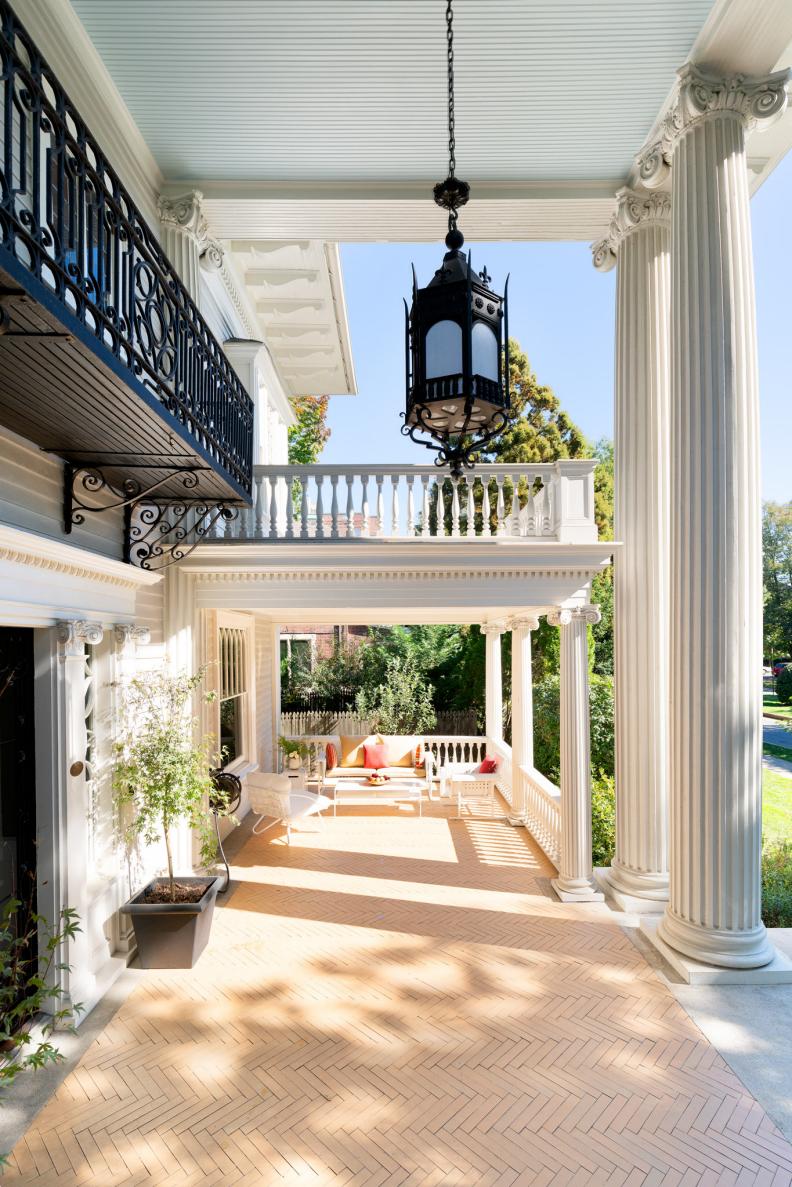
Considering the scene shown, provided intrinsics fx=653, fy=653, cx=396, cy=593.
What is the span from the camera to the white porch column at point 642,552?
6.96 meters

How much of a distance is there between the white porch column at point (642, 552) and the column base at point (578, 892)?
22 cm

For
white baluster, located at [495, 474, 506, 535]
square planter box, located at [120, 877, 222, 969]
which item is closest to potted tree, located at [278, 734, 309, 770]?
square planter box, located at [120, 877, 222, 969]

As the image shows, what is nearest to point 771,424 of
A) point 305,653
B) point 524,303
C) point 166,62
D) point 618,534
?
point 524,303

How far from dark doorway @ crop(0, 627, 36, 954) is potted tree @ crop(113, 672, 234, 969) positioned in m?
0.85

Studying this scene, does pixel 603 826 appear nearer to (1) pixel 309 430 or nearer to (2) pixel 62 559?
(2) pixel 62 559

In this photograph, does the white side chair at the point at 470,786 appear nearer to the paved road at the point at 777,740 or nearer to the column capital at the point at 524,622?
the column capital at the point at 524,622

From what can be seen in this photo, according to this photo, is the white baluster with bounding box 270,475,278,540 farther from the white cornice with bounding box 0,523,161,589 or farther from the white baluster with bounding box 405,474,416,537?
the white cornice with bounding box 0,523,161,589

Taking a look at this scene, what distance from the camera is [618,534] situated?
23.7 ft

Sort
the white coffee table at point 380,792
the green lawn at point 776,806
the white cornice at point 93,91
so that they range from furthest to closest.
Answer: the green lawn at point 776,806, the white coffee table at point 380,792, the white cornice at point 93,91

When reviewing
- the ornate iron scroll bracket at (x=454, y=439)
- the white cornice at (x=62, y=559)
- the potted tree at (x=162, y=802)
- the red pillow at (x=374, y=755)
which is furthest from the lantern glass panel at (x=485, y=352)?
the red pillow at (x=374, y=755)

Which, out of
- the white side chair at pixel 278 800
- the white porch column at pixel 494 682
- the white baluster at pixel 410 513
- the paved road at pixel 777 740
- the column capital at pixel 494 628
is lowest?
the paved road at pixel 777 740

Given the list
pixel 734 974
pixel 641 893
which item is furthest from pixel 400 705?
pixel 734 974

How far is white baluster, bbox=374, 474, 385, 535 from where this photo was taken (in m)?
7.49

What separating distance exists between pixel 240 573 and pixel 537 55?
5726 millimetres
